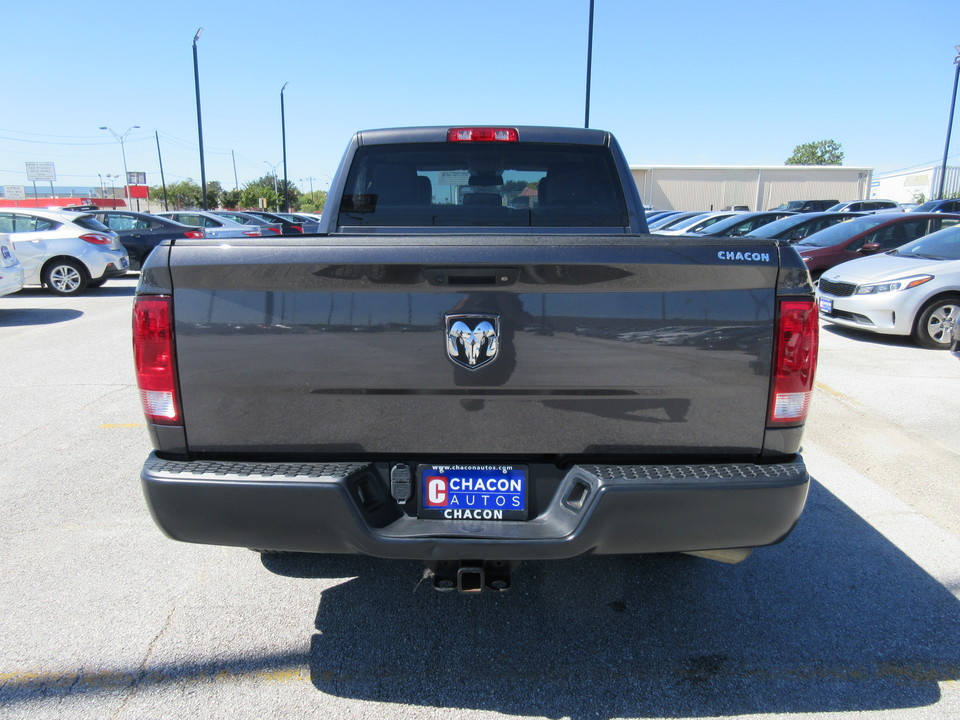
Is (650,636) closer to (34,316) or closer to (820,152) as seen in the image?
(34,316)

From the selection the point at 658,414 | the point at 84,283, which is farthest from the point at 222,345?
the point at 84,283

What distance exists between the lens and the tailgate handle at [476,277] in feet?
7.04

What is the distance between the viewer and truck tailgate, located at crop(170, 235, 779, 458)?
2.14 m

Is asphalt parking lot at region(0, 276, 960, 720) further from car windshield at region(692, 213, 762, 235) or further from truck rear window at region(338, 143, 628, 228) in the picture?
car windshield at region(692, 213, 762, 235)

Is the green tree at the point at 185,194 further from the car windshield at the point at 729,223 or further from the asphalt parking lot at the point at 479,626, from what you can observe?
the asphalt parking lot at the point at 479,626

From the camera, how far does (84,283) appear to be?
13539 mm

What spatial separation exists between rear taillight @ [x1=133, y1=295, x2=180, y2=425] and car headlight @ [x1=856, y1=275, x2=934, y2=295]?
888cm

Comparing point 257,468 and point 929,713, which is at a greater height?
point 257,468

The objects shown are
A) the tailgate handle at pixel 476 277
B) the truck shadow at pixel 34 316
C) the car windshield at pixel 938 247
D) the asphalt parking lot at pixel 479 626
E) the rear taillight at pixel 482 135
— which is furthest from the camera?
the truck shadow at pixel 34 316

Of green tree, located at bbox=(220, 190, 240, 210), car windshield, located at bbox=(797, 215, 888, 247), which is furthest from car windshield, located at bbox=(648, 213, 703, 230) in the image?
green tree, located at bbox=(220, 190, 240, 210)

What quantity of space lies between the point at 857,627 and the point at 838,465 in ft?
6.88

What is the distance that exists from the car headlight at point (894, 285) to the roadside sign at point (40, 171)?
2944 inches

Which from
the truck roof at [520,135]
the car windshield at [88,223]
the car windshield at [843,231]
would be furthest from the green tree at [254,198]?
the truck roof at [520,135]

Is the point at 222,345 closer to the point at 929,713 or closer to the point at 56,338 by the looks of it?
the point at 929,713
